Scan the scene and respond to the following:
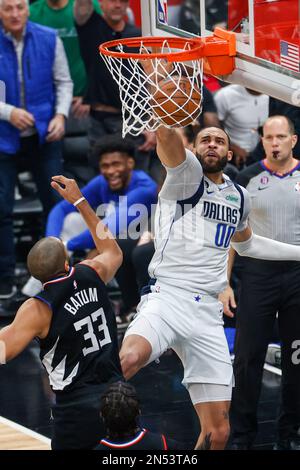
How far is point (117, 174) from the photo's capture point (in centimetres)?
948

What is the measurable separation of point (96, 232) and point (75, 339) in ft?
2.27

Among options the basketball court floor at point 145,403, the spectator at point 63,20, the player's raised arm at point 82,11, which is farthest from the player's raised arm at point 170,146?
the spectator at point 63,20

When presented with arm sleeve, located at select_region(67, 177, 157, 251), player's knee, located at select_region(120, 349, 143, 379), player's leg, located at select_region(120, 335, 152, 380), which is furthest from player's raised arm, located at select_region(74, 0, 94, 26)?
player's knee, located at select_region(120, 349, 143, 379)

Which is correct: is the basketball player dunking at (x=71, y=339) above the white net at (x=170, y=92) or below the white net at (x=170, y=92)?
below

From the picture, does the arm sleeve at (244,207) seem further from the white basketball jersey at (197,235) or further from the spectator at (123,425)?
the spectator at (123,425)

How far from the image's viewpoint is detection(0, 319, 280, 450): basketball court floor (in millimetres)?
7180

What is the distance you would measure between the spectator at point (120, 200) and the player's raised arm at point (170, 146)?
3190 millimetres

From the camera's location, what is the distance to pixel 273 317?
23.2ft

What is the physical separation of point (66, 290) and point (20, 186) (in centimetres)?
577

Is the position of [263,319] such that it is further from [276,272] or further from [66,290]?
[66,290]

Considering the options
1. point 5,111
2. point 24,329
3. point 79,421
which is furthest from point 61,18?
point 79,421

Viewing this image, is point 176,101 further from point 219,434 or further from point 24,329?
point 219,434

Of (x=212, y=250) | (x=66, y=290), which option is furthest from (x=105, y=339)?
(x=212, y=250)

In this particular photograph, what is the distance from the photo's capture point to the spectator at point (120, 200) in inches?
370
